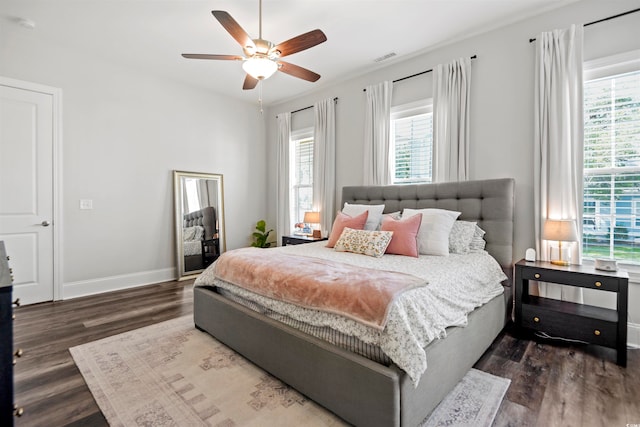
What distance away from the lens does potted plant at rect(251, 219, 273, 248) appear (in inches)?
210

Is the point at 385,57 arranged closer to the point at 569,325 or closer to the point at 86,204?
the point at 569,325

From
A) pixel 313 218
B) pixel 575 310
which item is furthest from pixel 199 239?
pixel 575 310

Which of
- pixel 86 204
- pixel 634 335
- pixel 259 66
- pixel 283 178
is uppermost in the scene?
pixel 259 66

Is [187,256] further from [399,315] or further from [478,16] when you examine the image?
[478,16]

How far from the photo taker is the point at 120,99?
13.3 ft

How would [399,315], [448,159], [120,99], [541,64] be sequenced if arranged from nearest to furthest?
[399,315]
[541,64]
[448,159]
[120,99]

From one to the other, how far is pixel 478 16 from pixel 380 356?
129 inches

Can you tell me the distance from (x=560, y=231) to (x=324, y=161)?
121 inches

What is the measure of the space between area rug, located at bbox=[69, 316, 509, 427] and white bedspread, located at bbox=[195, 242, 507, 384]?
44 cm

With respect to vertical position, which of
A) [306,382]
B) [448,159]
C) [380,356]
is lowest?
[306,382]

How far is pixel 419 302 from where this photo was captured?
1.59 meters

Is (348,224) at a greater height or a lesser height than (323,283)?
greater

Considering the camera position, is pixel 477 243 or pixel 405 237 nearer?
pixel 405 237

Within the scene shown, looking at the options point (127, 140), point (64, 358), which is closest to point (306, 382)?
point (64, 358)
